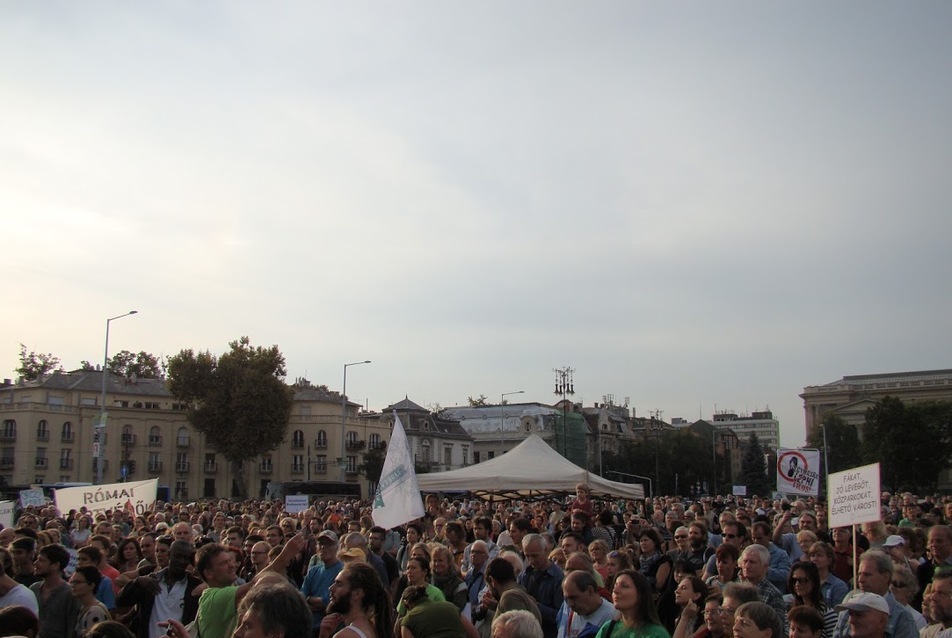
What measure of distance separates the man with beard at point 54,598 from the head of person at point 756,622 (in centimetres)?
506

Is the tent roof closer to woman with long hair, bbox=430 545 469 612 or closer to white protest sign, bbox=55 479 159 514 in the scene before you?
white protest sign, bbox=55 479 159 514

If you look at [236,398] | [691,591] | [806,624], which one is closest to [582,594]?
[691,591]

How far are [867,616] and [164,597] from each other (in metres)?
5.49

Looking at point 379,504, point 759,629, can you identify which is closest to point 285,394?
point 379,504

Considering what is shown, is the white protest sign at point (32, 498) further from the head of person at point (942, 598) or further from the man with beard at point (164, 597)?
the head of person at point (942, 598)

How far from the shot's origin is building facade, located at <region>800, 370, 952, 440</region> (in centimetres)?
13200

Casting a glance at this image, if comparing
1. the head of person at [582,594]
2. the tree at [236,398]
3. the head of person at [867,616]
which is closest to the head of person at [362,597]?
the head of person at [582,594]

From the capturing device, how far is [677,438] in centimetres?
9506

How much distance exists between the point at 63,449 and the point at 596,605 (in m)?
76.3

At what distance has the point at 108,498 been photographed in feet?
68.0

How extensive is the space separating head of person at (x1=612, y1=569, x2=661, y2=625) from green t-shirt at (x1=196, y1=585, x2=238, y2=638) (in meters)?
2.50

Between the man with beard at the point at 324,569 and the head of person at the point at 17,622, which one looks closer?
the head of person at the point at 17,622

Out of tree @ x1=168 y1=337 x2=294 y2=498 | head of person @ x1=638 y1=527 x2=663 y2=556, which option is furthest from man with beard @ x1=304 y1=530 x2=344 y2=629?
tree @ x1=168 y1=337 x2=294 y2=498

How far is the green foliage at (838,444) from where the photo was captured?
306ft
